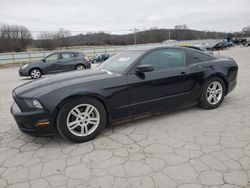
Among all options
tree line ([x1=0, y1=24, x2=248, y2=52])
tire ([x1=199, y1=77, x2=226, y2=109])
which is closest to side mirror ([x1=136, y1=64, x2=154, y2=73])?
tire ([x1=199, y1=77, x2=226, y2=109])

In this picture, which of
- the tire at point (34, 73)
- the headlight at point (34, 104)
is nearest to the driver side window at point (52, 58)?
the tire at point (34, 73)

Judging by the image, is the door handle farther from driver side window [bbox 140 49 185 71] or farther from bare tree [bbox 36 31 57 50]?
bare tree [bbox 36 31 57 50]

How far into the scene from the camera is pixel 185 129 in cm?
314

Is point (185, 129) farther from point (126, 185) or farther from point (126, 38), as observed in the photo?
point (126, 38)

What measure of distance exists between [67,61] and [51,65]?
0.92 meters

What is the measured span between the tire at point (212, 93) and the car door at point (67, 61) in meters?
8.73

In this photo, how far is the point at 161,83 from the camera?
3.31 m

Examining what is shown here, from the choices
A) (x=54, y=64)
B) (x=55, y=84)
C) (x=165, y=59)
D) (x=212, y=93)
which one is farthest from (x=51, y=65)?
(x=212, y=93)

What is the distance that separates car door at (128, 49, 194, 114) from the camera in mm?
3125

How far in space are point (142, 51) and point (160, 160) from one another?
1937mm

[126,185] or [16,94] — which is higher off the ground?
[16,94]

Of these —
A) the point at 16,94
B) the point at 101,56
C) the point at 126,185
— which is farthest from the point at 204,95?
the point at 101,56

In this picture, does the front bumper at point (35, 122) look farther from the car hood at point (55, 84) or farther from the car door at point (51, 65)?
the car door at point (51, 65)

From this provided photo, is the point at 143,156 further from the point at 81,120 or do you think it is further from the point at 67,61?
the point at 67,61
